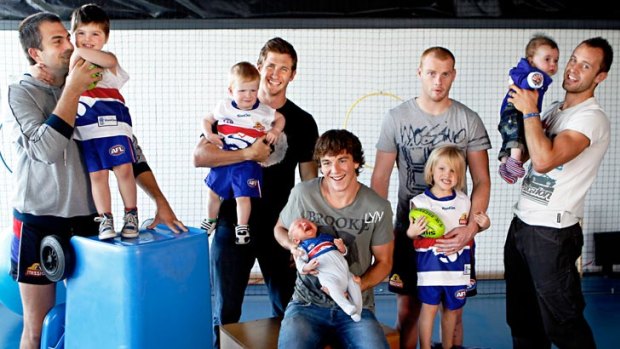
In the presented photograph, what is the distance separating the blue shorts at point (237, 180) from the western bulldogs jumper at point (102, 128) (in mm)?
537

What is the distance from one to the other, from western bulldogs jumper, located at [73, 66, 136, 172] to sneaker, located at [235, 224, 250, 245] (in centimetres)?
61

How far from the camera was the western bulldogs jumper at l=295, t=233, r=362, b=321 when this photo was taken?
8.16ft

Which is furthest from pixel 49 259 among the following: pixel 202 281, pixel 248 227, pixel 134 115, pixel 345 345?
pixel 134 115

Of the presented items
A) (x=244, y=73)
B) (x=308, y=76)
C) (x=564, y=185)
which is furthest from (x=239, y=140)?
(x=308, y=76)

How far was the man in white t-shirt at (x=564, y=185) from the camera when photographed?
274 centimetres

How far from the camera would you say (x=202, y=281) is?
8.29 feet

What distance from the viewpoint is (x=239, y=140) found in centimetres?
300

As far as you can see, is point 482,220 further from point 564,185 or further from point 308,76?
point 308,76

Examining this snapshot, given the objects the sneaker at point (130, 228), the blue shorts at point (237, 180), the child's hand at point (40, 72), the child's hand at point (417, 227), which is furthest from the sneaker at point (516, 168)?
the child's hand at point (40, 72)

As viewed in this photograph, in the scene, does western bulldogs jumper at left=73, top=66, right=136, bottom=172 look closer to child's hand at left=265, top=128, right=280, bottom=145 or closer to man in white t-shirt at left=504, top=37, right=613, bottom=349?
child's hand at left=265, top=128, right=280, bottom=145

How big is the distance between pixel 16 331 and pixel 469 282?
303cm

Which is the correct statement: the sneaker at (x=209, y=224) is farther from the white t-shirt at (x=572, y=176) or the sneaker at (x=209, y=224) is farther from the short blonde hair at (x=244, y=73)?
the white t-shirt at (x=572, y=176)

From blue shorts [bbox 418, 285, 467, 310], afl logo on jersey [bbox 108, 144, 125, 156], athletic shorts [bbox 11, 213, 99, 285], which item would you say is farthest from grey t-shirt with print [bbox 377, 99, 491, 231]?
athletic shorts [bbox 11, 213, 99, 285]

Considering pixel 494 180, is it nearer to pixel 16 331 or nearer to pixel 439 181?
pixel 439 181
